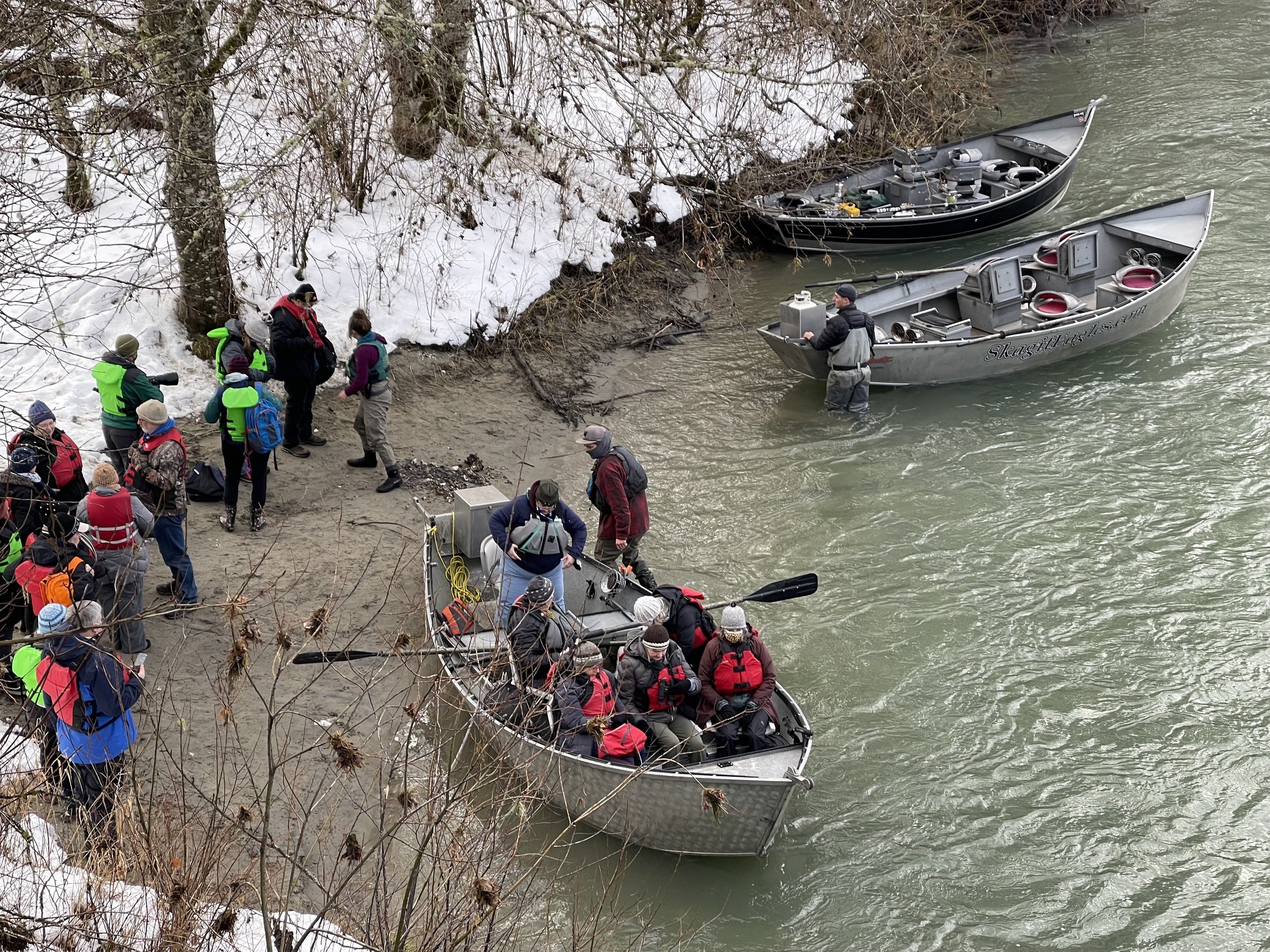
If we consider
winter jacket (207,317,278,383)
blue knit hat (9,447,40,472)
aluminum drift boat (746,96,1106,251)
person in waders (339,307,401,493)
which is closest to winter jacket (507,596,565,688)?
blue knit hat (9,447,40,472)

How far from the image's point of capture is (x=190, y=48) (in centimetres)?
1159

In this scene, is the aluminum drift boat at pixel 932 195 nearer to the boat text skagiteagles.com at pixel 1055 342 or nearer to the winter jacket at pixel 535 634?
the boat text skagiteagles.com at pixel 1055 342

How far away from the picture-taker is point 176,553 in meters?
9.62

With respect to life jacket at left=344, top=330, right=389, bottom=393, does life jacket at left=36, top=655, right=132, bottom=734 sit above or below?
below

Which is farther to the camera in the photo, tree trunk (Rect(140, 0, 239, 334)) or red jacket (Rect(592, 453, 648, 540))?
tree trunk (Rect(140, 0, 239, 334))

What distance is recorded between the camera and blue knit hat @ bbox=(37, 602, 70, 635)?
6656mm

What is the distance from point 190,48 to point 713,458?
677 cm

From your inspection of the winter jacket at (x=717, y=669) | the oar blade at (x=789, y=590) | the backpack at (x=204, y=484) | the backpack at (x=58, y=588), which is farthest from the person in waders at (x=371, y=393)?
the winter jacket at (x=717, y=669)

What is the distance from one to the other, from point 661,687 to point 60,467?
196 inches

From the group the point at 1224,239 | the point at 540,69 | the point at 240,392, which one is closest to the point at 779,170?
the point at 540,69

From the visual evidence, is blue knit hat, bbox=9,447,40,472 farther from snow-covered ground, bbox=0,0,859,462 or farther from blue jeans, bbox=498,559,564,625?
blue jeans, bbox=498,559,564,625

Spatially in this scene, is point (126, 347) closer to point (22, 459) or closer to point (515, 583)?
point (22, 459)

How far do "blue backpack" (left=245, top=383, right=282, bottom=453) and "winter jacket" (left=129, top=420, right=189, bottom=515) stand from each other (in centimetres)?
90

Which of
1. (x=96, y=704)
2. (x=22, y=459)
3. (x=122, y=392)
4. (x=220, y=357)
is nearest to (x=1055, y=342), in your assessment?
(x=220, y=357)
